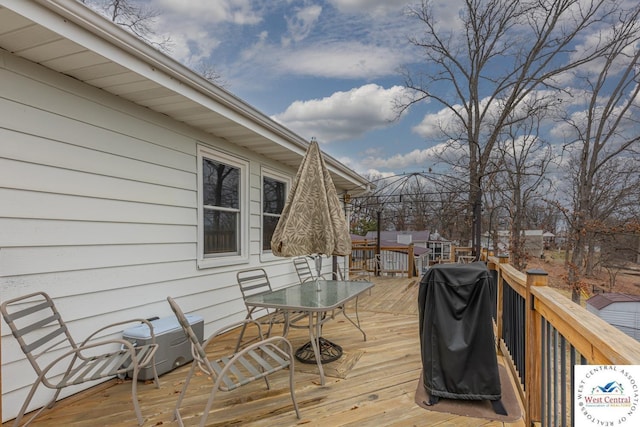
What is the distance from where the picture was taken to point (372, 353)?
3.51 metres

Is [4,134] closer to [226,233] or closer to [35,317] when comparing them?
[35,317]

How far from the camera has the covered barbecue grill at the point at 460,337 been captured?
2.37 m

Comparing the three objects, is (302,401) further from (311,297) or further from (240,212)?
(240,212)

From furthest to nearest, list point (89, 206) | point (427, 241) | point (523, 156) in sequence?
point (427, 241) < point (523, 156) < point (89, 206)

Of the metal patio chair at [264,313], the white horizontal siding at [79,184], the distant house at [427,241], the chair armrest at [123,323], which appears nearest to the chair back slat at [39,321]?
Result: the chair armrest at [123,323]

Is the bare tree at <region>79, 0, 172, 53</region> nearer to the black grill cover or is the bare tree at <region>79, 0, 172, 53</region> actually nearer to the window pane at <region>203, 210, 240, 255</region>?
the window pane at <region>203, 210, 240, 255</region>

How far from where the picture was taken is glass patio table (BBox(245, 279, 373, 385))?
2777mm

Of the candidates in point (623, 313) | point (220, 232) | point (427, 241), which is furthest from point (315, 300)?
point (427, 241)

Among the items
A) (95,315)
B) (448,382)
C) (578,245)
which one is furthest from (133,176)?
(578,245)

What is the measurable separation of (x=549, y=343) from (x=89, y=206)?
10.9 feet

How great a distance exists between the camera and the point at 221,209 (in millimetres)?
4211

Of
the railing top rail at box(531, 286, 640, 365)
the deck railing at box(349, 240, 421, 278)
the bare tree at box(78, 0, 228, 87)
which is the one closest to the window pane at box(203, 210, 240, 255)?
Answer: the railing top rail at box(531, 286, 640, 365)

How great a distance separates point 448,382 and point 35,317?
9.91 feet

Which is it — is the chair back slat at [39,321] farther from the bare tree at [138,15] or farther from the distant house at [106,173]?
the bare tree at [138,15]
